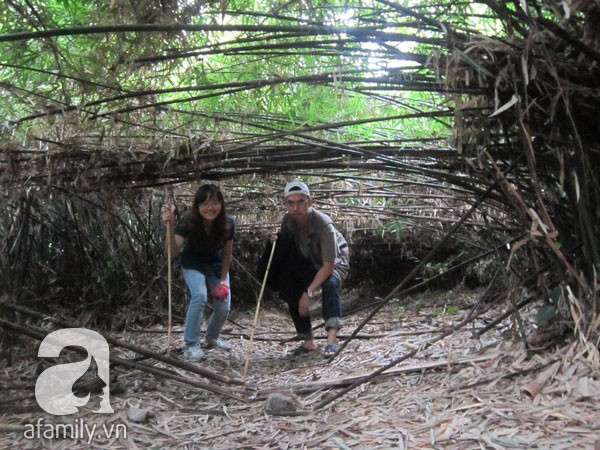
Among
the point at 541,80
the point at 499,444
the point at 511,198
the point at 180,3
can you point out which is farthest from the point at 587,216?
the point at 180,3

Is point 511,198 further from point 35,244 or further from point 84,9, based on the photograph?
point 35,244

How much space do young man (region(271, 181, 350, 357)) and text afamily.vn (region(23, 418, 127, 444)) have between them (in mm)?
1559

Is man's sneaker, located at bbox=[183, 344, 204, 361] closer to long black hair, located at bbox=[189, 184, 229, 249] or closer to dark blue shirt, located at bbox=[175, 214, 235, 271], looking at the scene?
dark blue shirt, located at bbox=[175, 214, 235, 271]

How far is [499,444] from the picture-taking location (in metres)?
1.82

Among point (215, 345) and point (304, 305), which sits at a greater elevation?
point (304, 305)

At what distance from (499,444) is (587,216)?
1009 mm

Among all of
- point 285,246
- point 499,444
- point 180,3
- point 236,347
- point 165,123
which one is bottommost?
point 236,347

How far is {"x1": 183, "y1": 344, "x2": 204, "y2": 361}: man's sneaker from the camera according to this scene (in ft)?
11.8

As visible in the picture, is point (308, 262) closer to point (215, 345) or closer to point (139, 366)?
point (215, 345)

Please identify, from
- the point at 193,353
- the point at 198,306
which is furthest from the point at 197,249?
the point at 193,353

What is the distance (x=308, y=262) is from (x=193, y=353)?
942 mm

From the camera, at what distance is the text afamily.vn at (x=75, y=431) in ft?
7.65

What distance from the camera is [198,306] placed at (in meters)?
3.61

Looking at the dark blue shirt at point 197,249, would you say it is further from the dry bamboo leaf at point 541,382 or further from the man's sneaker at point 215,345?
the dry bamboo leaf at point 541,382
